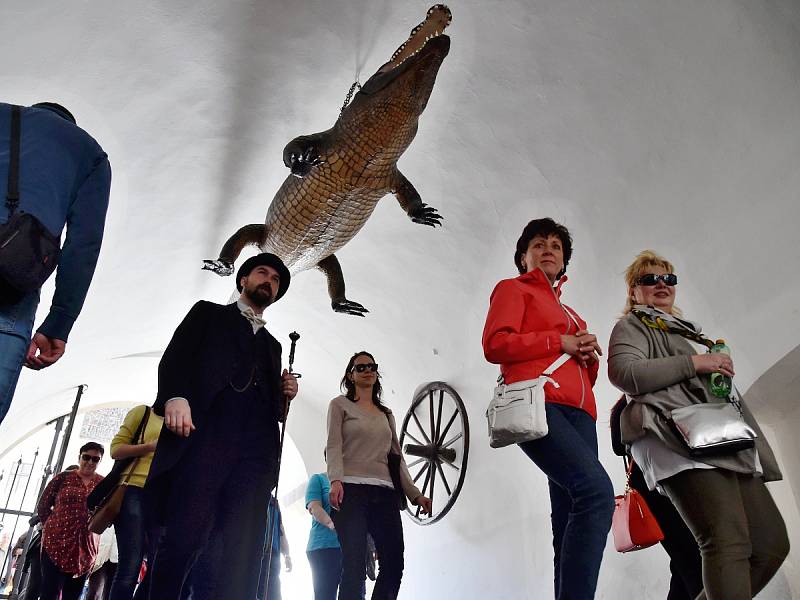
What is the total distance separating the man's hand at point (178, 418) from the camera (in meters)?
1.81

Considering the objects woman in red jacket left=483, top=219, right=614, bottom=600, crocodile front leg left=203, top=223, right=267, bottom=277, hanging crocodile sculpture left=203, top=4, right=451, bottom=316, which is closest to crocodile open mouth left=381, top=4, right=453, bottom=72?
hanging crocodile sculpture left=203, top=4, right=451, bottom=316

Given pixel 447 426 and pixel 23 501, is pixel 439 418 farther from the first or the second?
pixel 23 501

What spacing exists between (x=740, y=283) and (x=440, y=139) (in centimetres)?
180

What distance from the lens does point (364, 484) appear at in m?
2.88

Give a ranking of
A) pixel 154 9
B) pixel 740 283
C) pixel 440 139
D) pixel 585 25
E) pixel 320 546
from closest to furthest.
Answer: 1. pixel 740 283
2. pixel 585 25
3. pixel 154 9
4. pixel 320 546
5. pixel 440 139

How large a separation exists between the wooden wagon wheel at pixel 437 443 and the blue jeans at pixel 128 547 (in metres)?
2.11

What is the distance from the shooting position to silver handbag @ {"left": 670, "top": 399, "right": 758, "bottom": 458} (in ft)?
5.38

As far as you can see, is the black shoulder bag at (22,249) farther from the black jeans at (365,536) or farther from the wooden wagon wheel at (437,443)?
the wooden wagon wheel at (437,443)

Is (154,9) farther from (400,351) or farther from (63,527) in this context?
(400,351)

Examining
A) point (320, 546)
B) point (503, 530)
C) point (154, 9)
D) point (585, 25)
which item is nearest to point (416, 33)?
point (585, 25)

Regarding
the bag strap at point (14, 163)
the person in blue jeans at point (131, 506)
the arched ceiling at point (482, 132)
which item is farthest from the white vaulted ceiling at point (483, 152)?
the person in blue jeans at point (131, 506)

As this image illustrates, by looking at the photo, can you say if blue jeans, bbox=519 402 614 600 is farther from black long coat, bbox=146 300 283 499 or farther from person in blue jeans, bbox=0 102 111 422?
person in blue jeans, bbox=0 102 111 422

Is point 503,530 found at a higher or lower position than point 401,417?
lower

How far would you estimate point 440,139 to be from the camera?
373 cm
